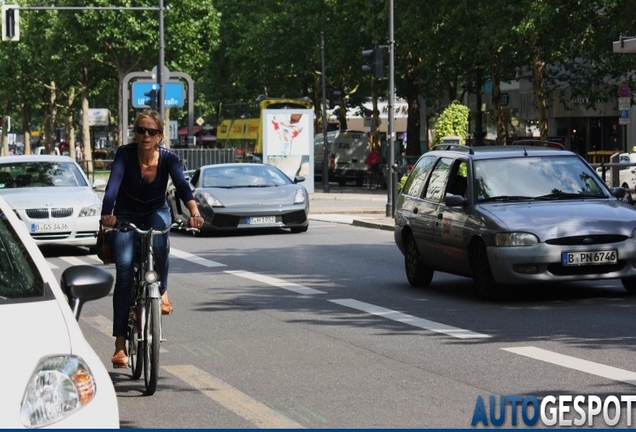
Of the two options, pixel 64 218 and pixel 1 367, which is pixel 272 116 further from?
pixel 1 367

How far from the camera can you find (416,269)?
50.9 feet

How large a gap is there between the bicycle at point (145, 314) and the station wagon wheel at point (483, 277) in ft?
17.0

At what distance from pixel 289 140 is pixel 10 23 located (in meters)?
9.82

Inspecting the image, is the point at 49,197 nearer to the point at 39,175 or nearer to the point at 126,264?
the point at 39,175

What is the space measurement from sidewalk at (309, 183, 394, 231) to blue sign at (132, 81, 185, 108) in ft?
23.1

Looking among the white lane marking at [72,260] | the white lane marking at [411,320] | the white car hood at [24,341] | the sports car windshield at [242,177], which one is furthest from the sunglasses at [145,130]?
the sports car windshield at [242,177]

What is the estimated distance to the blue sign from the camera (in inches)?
1950

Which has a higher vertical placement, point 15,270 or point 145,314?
point 15,270

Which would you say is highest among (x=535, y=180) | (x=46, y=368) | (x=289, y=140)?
(x=535, y=180)

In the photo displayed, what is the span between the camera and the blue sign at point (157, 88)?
49531 millimetres

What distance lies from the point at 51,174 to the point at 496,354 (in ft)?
43.1

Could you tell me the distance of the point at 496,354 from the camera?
391 inches

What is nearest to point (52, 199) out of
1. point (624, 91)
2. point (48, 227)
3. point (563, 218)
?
point (48, 227)
